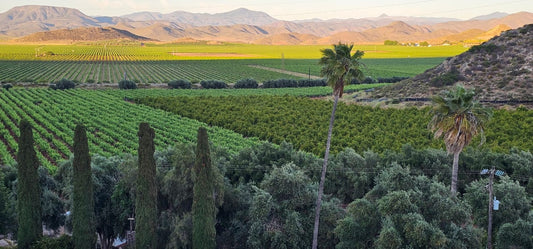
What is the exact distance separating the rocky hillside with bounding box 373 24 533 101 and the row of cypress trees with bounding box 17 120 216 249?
51550 millimetres

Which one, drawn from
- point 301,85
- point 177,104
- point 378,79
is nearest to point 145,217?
point 177,104

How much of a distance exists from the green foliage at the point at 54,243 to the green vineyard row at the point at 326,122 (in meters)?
23.2

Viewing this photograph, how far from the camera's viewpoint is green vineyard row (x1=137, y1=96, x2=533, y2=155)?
42.8 meters

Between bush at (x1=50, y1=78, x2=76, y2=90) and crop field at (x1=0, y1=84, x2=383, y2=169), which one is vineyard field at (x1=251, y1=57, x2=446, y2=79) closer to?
bush at (x1=50, y1=78, x2=76, y2=90)

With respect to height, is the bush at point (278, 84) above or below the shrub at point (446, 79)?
below

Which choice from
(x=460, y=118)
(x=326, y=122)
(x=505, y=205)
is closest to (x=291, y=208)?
(x=460, y=118)

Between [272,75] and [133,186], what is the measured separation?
334 ft

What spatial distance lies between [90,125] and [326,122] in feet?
91.4

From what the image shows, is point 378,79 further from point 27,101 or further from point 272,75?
point 27,101

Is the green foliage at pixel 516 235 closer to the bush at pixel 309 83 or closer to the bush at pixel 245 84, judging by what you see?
the bush at pixel 245 84

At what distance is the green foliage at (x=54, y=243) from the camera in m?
21.8

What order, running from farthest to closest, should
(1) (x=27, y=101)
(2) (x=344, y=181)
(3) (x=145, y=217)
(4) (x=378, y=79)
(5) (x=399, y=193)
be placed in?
(4) (x=378, y=79), (1) (x=27, y=101), (2) (x=344, y=181), (3) (x=145, y=217), (5) (x=399, y=193)

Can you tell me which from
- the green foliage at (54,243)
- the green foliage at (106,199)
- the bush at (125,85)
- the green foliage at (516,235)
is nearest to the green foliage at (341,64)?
the green foliage at (516,235)

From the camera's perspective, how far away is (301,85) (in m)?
104
